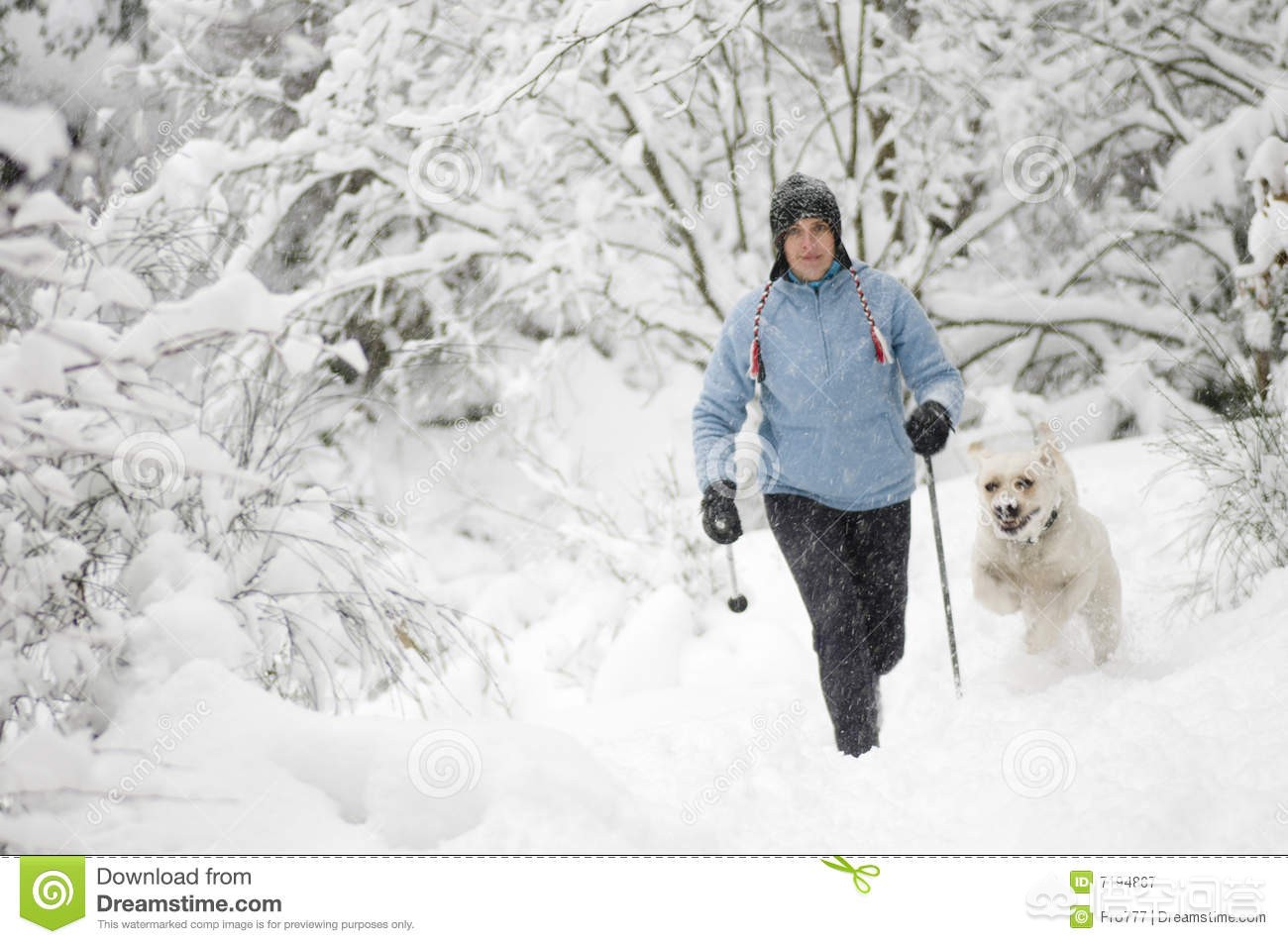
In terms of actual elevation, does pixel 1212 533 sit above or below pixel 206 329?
below

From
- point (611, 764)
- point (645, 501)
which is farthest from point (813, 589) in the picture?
point (645, 501)

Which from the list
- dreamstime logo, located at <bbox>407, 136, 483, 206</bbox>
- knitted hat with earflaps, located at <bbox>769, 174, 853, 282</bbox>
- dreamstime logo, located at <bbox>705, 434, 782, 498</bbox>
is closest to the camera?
knitted hat with earflaps, located at <bbox>769, 174, 853, 282</bbox>

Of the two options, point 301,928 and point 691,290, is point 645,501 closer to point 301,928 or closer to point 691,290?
point 691,290

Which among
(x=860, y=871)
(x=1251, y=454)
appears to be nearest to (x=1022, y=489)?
(x=1251, y=454)

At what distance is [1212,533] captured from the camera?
3.19 meters

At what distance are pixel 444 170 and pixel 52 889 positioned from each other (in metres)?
4.45

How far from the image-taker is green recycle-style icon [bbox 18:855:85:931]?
66.8 inches

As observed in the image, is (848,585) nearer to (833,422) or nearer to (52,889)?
(833,422)

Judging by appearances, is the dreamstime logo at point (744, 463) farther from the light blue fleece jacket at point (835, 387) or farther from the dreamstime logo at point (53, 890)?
the dreamstime logo at point (53, 890)

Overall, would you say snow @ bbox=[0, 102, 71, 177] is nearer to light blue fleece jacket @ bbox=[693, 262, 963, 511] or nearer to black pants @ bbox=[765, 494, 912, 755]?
light blue fleece jacket @ bbox=[693, 262, 963, 511]

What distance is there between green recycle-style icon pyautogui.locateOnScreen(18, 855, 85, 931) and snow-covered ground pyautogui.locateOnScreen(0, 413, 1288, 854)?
0.05m

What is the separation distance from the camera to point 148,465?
1934 millimetres

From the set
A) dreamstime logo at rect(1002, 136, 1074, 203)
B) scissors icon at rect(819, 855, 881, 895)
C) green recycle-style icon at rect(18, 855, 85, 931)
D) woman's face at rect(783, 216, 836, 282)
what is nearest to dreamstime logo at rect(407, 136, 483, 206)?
dreamstime logo at rect(1002, 136, 1074, 203)

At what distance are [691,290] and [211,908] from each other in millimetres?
4381
